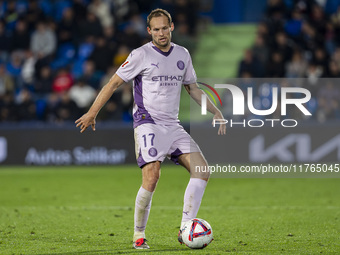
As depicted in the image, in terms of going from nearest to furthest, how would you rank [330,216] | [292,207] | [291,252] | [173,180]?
[291,252], [330,216], [292,207], [173,180]

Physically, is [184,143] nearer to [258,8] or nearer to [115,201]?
[115,201]

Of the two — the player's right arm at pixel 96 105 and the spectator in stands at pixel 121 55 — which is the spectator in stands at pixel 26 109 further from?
the player's right arm at pixel 96 105

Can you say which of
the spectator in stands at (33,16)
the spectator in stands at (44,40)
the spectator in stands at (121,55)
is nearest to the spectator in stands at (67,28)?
the spectator in stands at (44,40)

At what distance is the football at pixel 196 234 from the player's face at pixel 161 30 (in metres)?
1.62

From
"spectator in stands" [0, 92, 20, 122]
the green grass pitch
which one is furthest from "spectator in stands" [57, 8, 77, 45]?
the green grass pitch

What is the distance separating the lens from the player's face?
6.55m

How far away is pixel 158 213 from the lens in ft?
31.2

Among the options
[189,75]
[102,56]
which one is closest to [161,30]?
[189,75]

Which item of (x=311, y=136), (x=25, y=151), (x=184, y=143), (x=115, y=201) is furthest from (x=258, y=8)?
(x=184, y=143)

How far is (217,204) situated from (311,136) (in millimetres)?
5170

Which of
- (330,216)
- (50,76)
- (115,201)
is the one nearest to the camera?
(330,216)

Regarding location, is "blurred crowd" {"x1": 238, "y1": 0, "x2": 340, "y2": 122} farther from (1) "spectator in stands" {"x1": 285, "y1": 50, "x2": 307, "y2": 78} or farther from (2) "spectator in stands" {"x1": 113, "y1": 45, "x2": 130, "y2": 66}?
(2) "spectator in stands" {"x1": 113, "y1": 45, "x2": 130, "y2": 66}

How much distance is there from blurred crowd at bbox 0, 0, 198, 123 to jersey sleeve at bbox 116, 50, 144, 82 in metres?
9.54

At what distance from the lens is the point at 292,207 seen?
32.8 ft
